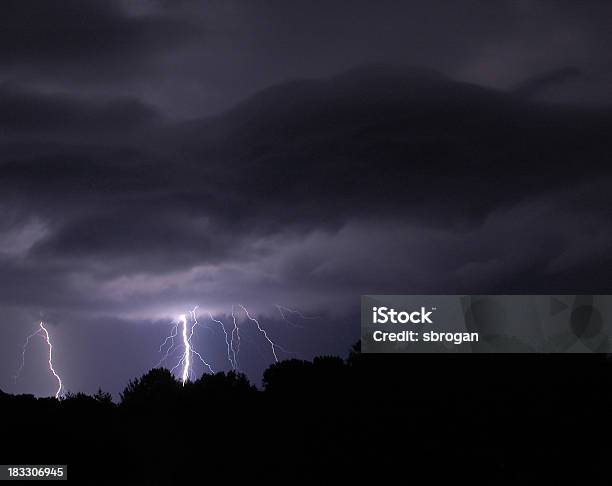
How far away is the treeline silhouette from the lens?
117 feet

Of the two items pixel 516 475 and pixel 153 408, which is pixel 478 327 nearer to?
pixel 516 475

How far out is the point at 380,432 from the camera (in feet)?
123

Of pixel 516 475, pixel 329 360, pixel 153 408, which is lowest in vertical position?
pixel 516 475

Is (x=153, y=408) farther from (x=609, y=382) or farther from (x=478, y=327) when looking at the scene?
Answer: (x=609, y=382)

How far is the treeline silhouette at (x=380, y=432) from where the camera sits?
35.7 metres

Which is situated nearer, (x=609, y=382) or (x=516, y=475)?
(x=516, y=475)

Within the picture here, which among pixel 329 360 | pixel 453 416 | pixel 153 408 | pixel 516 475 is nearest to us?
pixel 516 475

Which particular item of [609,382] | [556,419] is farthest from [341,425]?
[609,382]

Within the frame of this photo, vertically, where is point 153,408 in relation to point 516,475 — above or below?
above

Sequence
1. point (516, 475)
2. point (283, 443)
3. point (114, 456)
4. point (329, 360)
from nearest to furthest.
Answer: point (516, 475)
point (283, 443)
point (114, 456)
point (329, 360)

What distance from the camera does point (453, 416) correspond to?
37531 mm

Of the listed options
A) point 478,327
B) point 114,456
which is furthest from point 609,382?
point 114,456

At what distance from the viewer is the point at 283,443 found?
4031cm

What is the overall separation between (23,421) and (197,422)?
9191 millimetres
